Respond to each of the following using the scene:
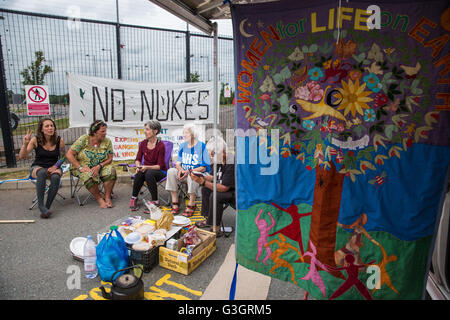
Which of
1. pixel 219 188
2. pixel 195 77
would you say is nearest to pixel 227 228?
pixel 219 188

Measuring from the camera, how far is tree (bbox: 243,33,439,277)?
5.31 ft

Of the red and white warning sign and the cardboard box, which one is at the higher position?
the red and white warning sign

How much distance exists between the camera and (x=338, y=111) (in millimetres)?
1731

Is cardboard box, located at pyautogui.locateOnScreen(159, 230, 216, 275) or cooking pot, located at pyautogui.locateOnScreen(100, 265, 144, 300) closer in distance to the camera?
cooking pot, located at pyautogui.locateOnScreen(100, 265, 144, 300)

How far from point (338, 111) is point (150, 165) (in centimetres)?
354

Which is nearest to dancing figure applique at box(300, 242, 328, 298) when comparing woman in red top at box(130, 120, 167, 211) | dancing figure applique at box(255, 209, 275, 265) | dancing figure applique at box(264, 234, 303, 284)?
dancing figure applique at box(264, 234, 303, 284)

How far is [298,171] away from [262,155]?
0.27 metres

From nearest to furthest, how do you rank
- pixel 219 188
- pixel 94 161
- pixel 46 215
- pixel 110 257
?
1. pixel 110 257
2. pixel 219 188
3. pixel 46 215
4. pixel 94 161

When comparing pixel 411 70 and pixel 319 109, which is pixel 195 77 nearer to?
pixel 319 109

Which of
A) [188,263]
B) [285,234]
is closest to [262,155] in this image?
[285,234]

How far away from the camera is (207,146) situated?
413 centimetres

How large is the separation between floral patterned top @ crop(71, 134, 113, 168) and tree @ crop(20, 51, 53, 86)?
2.49 metres

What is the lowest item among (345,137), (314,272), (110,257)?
(110,257)

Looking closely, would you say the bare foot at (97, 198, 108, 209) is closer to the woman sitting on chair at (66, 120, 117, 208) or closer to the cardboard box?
the woman sitting on chair at (66, 120, 117, 208)
